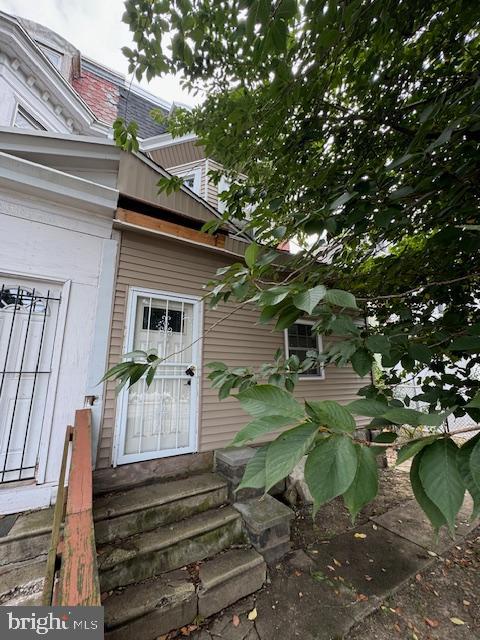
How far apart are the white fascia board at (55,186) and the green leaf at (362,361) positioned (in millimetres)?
3138

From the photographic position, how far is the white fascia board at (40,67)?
4527 millimetres

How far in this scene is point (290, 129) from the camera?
2414 millimetres

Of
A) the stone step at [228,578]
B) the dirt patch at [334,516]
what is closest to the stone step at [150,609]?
the stone step at [228,578]

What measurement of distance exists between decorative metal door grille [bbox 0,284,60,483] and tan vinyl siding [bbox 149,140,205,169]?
5.59 metres

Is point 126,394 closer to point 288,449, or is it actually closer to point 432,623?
point 288,449

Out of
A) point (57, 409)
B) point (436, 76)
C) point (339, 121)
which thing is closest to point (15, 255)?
point (57, 409)

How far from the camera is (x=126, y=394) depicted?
10.7 ft

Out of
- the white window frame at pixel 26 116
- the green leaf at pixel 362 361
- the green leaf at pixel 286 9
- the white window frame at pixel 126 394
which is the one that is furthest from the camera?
the white window frame at pixel 26 116

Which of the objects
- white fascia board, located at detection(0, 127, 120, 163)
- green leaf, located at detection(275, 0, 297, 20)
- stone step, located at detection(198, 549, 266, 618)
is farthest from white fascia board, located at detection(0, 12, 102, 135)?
stone step, located at detection(198, 549, 266, 618)

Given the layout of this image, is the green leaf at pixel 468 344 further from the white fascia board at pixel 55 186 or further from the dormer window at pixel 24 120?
the dormer window at pixel 24 120

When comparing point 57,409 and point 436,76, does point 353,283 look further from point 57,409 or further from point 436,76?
point 57,409

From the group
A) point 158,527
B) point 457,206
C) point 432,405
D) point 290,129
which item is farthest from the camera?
point 158,527

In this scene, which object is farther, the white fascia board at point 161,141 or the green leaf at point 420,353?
the white fascia board at point 161,141

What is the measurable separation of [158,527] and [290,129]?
3761 millimetres
